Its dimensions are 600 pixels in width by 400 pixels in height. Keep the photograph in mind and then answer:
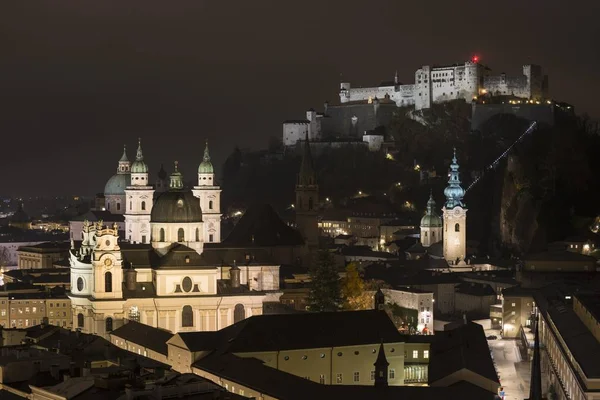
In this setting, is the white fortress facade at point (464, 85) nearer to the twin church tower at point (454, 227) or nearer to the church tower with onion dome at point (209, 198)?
the twin church tower at point (454, 227)

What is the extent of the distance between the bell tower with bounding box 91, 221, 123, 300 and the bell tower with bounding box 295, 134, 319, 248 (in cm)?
2436

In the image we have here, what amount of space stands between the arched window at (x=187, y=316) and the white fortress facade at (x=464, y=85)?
73.7 meters

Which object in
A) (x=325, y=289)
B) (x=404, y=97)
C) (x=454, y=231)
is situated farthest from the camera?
(x=404, y=97)

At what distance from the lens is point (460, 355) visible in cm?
6625

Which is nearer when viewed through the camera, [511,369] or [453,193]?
[511,369]

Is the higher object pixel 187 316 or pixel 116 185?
pixel 116 185

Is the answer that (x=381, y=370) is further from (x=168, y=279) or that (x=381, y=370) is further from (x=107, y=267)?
(x=168, y=279)

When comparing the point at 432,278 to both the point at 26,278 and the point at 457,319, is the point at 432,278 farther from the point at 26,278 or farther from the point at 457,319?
the point at 26,278

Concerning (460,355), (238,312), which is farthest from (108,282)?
(460,355)

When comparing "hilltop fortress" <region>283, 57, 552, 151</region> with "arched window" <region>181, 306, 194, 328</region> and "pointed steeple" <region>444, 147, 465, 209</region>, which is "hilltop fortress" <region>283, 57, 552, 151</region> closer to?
"pointed steeple" <region>444, 147, 465, 209</region>

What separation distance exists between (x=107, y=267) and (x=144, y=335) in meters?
9.41

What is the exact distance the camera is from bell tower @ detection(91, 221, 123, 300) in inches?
3260

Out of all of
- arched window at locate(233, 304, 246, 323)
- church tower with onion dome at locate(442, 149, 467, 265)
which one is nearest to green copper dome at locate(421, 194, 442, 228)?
church tower with onion dome at locate(442, 149, 467, 265)

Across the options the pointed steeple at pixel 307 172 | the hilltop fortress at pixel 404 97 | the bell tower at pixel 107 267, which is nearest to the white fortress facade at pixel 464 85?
the hilltop fortress at pixel 404 97
